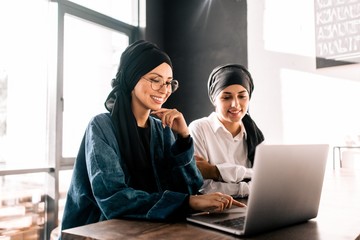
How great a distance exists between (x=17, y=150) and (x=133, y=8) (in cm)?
208

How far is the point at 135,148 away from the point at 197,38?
120 inches

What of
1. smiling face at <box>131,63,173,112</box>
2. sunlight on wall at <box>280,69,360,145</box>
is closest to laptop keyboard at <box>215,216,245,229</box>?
smiling face at <box>131,63,173,112</box>

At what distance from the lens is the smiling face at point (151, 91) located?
120 centimetres

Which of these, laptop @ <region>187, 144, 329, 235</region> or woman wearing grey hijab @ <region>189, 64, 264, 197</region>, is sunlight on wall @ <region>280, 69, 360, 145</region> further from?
laptop @ <region>187, 144, 329, 235</region>

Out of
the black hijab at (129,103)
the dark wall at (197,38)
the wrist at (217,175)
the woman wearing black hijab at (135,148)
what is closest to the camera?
the woman wearing black hijab at (135,148)

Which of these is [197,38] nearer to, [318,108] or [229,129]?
[318,108]

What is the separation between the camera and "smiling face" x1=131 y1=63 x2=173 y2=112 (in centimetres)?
120

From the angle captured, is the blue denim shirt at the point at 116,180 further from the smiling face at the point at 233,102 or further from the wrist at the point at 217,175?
the smiling face at the point at 233,102

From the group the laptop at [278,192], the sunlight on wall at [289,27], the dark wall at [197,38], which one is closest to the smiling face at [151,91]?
the laptop at [278,192]

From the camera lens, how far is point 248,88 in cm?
165

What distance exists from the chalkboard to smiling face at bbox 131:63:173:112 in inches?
91.0

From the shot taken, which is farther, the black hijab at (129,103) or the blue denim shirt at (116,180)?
the black hijab at (129,103)

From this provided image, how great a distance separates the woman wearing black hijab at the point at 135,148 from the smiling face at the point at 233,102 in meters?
0.38

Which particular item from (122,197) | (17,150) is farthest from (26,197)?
(122,197)
